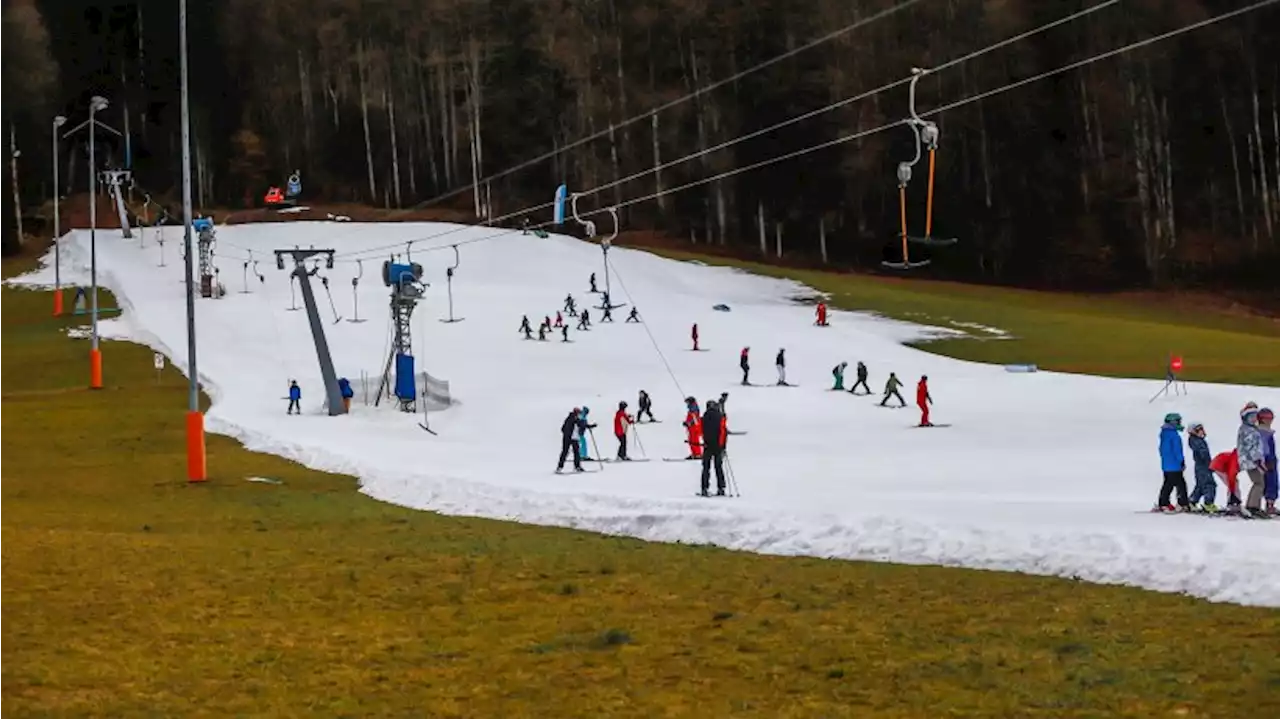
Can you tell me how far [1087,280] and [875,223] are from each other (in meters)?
14.9

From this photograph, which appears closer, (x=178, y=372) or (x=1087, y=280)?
(x=178, y=372)

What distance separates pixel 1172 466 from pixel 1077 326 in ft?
143

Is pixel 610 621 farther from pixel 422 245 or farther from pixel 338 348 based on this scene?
pixel 422 245

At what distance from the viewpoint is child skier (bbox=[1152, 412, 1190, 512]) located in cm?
2270

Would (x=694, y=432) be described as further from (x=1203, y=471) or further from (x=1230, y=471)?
(x=1230, y=471)

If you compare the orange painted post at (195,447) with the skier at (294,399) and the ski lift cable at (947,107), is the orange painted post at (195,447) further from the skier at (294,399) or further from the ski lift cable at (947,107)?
the skier at (294,399)

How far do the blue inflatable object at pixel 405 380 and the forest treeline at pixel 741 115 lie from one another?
3020 cm

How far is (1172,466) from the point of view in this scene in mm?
22891

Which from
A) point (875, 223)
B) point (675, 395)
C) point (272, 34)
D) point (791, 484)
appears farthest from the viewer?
point (272, 34)

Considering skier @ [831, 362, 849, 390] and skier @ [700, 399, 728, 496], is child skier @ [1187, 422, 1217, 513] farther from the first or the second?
skier @ [831, 362, 849, 390]

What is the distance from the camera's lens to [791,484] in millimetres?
30188

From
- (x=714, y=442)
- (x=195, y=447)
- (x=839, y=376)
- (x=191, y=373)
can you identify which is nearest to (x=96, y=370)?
(x=191, y=373)

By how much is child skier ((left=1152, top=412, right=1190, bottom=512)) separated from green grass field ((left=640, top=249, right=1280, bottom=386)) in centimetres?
2563

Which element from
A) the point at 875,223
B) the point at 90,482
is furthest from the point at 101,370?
the point at 875,223
